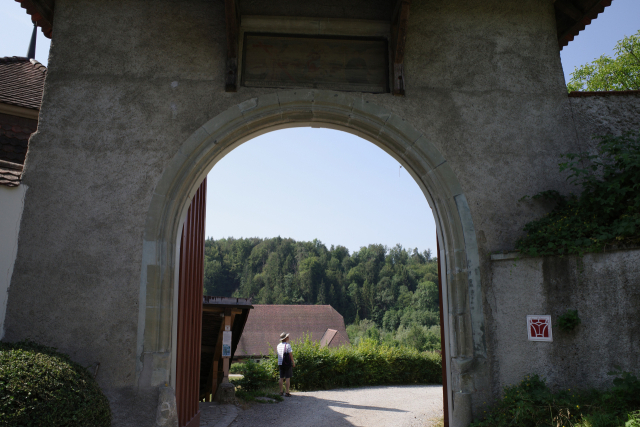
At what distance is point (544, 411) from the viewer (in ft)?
12.0

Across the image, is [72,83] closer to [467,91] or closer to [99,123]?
[99,123]

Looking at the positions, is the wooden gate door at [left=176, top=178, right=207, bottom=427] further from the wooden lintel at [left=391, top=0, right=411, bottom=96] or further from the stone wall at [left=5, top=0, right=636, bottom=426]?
the wooden lintel at [left=391, top=0, right=411, bottom=96]

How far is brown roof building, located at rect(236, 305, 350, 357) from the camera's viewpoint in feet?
101

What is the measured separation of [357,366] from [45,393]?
9.54m

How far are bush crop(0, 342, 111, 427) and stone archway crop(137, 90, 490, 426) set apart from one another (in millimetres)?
779

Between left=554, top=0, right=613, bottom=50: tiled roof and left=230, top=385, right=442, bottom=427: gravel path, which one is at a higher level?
left=554, top=0, right=613, bottom=50: tiled roof

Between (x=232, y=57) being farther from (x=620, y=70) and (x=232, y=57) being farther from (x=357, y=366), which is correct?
(x=620, y=70)

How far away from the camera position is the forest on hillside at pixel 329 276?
5372cm

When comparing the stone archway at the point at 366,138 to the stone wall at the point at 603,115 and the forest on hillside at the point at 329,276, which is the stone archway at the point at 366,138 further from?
the forest on hillside at the point at 329,276

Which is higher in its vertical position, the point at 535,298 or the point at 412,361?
the point at 535,298

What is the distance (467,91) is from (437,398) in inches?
263

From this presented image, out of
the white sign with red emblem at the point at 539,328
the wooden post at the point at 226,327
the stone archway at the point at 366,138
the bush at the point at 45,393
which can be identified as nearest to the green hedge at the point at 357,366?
the wooden post at the point at 226,327

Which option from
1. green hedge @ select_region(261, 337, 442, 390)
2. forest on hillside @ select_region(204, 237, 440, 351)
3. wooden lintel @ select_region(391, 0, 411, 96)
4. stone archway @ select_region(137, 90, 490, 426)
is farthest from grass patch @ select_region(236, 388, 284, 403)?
forest on hillside @ select_region(204, 237, 440, 351)

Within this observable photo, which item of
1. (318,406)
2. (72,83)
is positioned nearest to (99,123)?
(72,83)
